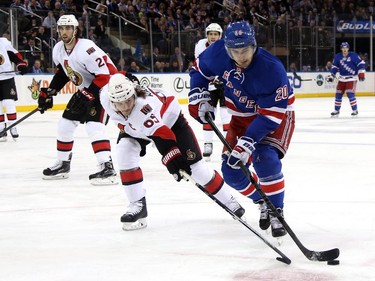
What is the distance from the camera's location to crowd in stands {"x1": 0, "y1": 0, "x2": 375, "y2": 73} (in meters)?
12.3

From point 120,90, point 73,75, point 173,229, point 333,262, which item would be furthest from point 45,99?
point 333,262

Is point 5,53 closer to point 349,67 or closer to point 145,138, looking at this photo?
point 145,138

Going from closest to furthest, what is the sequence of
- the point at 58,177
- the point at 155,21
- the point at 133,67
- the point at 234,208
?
the point at 234,208 → the point at 58,177 → the point at 133,67 → the point at 155,21

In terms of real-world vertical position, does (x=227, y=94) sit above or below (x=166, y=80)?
above

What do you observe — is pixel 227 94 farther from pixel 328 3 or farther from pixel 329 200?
pixel 328 3

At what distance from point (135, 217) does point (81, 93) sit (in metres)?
1.73

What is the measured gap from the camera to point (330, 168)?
5.64 meters

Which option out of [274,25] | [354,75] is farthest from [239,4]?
[354,75]

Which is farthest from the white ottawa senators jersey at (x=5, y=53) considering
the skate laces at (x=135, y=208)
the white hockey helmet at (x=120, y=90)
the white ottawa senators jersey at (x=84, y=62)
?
the white hockey helmet at (x=120, y=90)

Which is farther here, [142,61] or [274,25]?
[274,25]

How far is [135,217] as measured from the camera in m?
3.58

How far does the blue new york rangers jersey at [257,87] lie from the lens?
10.2ft

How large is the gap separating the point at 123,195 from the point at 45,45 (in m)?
8.11

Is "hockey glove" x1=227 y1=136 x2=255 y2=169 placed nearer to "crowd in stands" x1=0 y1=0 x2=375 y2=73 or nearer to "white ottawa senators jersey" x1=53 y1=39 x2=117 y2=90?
"white ottawa senators jersey" x1=53 y1=39 x2=117 y2=90
